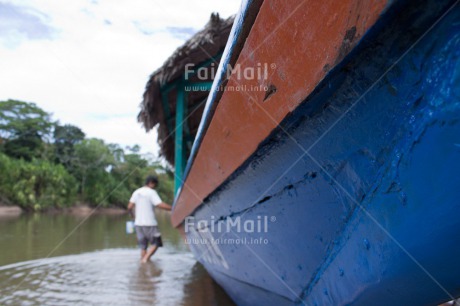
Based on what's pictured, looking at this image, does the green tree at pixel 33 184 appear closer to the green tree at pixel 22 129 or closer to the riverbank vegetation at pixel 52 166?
the riverbank vegetation at pixel 52 166

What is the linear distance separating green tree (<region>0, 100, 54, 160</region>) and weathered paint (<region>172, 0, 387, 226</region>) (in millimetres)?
32765

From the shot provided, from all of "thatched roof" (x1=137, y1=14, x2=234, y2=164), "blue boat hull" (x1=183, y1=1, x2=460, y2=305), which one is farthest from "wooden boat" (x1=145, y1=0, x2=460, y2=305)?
"thatched roof" (x1=137, y1=14, x2=234, y2=164)

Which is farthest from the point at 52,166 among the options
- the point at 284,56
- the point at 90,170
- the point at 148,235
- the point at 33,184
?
the point at 284,56

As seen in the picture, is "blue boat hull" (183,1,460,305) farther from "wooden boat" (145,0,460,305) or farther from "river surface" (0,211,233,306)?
"river surface" (0,211,233,306)

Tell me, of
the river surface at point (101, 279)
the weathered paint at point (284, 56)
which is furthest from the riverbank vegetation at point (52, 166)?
the weathered paint at point (284, 56)

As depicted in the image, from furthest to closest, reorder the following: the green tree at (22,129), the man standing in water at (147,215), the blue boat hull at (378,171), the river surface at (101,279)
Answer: the green tree at (22,129) < the man standing in water at (147,215) < the river surface at (101,279) < the blue boat hull at (378,171)

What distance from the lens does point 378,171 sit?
0.74 meters

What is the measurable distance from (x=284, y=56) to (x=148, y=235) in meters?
4.77

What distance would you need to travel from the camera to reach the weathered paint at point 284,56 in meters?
0.62

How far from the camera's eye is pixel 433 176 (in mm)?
627

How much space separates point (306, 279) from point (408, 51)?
0.81 meters

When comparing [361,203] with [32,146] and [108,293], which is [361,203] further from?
[32,146]

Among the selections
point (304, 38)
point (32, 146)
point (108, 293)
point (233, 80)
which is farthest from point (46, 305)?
point (32, 146)

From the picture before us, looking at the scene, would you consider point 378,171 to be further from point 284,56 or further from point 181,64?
point 181,64
